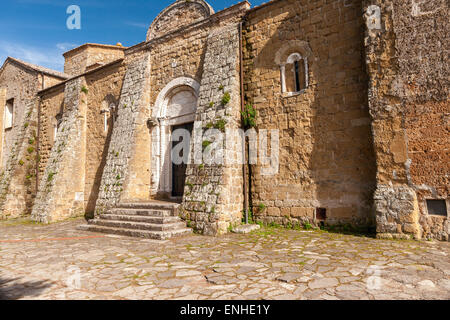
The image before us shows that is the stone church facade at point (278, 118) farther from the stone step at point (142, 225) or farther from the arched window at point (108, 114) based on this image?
the stone step at point (142, 225)

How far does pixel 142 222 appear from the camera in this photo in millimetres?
7371

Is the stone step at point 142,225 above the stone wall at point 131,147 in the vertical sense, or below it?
below

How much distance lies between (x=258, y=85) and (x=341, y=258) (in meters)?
5.04

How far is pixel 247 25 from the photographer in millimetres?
8242

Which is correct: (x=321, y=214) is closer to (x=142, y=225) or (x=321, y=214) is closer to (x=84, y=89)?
(x=142, y=225)

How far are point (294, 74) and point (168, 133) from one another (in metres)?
4.54

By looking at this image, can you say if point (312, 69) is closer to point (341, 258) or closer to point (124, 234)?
point (341, 258)

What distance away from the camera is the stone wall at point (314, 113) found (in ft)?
20.8

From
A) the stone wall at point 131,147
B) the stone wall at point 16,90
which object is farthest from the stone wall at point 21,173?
the stone wall at point 131,147

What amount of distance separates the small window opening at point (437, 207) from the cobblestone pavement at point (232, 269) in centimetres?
58

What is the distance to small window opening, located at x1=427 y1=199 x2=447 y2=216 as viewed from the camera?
17.1ft

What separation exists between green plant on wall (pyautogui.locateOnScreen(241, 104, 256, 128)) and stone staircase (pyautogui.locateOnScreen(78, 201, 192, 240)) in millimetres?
2897

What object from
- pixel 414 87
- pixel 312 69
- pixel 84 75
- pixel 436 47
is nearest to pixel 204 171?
pixel 312 69

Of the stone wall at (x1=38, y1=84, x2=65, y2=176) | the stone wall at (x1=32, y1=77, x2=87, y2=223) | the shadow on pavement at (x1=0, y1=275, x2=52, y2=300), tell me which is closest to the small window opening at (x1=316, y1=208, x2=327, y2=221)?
the shadow on pavement at (x1=0, y1=275, x2=52, y2=300)
